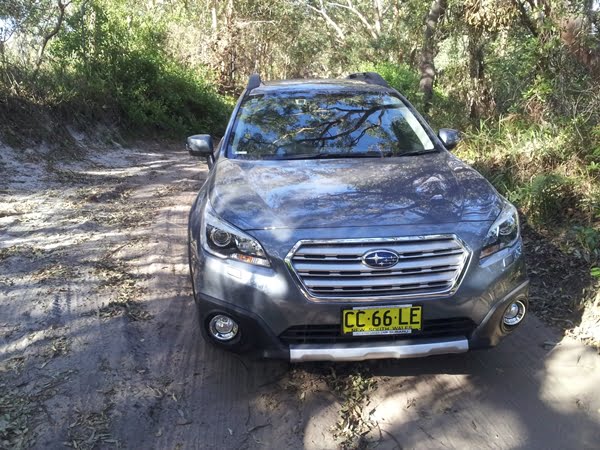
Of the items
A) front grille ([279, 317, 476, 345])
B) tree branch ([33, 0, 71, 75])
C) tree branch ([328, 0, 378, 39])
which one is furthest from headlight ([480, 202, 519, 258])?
tree branch ([328, 0, 378, 39])

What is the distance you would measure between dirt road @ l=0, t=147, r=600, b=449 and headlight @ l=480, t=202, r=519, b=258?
0.83 metres

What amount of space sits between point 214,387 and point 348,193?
1.34 metres

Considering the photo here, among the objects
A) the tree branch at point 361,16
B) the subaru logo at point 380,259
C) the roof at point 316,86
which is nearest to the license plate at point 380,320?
the subaru logo at point 380,259

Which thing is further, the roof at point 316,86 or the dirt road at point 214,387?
the roof at point 316,86

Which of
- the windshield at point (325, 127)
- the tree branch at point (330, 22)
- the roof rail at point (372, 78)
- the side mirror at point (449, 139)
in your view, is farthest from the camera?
the tree branch at point (330, 22)

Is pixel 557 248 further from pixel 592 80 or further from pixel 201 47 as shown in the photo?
pixel 201 47

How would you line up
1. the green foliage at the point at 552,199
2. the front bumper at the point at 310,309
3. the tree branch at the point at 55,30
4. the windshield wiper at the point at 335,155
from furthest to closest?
the tree branch at the point at 55,30 → the green foliage at the point at 552,199 → the windshield wiper at the point at 335,155 → the front bumper at the point at 310,309

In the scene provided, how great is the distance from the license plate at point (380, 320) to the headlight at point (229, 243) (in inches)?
19.5

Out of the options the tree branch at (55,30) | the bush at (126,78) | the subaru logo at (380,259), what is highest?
the subaru logo at (380,259)

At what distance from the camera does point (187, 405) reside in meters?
3.00

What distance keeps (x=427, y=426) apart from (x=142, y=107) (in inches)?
491

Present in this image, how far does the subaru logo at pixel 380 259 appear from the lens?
9.04ft

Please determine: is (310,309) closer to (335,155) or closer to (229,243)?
(229,243)

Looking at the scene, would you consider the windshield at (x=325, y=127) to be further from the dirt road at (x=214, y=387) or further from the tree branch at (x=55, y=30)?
the tree branch at (x=55, y=30)
